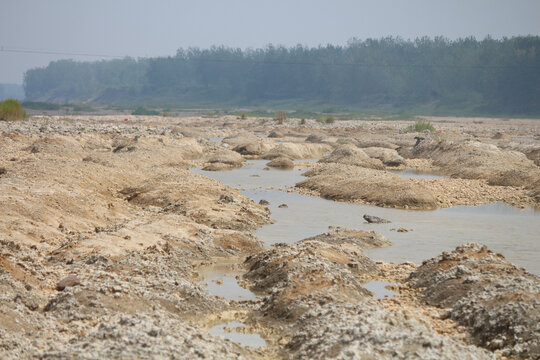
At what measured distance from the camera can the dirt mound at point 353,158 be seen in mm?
37125

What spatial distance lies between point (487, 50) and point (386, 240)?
417 ft

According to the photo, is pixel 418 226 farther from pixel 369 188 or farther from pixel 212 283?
pixel 212 283

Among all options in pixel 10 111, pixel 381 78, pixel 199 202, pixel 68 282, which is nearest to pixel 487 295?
pixel 68 282

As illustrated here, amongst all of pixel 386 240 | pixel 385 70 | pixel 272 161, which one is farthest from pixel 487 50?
pixel 386 240

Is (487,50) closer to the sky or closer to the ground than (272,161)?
closer to the sky

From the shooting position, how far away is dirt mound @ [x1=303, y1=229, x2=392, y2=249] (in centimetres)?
1763

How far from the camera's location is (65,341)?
962cm

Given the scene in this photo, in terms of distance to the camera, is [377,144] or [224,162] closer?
[224,162]

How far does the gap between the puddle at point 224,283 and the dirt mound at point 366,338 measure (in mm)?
2462

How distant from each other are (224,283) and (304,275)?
6.84 ft

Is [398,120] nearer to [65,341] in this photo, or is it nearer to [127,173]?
[127,173]

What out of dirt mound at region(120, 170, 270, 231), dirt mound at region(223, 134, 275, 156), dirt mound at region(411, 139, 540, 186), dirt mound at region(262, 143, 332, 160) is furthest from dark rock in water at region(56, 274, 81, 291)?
dirt mound at region(223, 134, 275, 156)

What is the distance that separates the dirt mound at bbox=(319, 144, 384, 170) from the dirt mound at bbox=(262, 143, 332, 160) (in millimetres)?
3750

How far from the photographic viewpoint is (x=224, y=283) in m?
14.1
